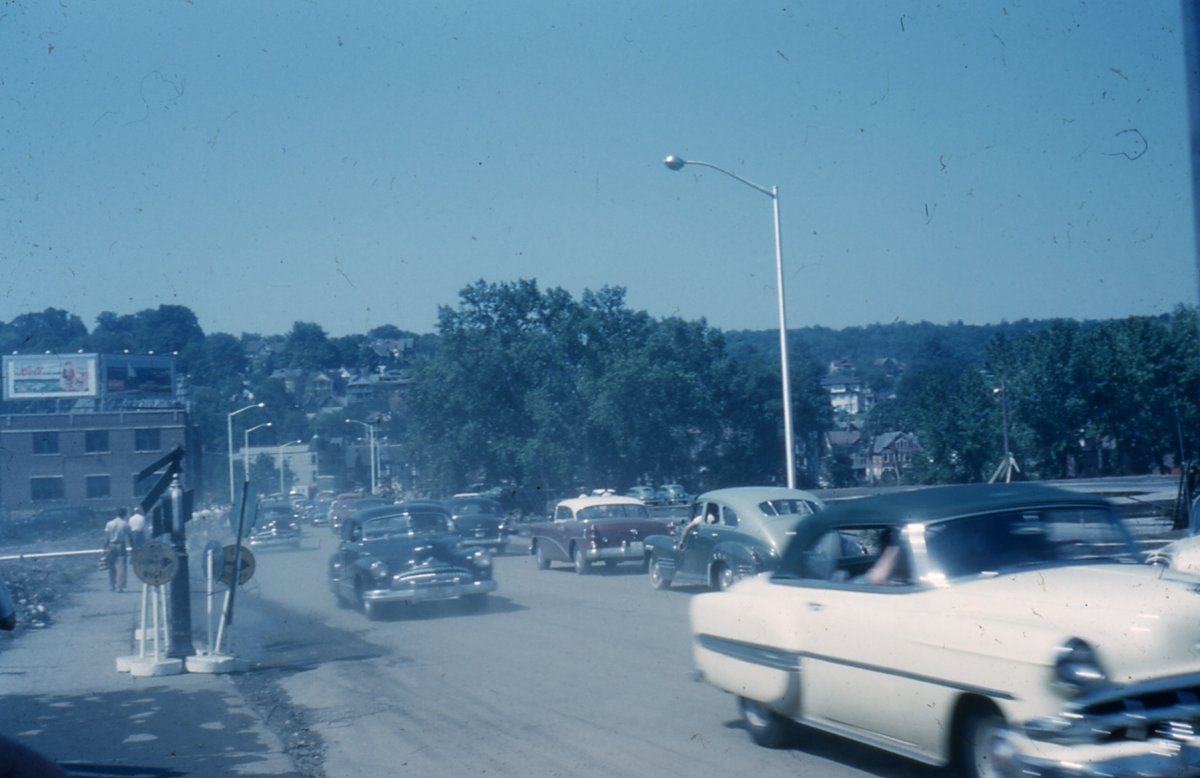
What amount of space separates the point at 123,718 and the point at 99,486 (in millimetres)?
46351

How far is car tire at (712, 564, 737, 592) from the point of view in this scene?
16.9 meters

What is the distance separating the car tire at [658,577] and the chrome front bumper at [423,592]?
374cm

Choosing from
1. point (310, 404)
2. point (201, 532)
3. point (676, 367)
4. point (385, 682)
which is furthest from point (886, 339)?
point (385, 682)

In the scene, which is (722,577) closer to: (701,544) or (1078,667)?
(701,544)

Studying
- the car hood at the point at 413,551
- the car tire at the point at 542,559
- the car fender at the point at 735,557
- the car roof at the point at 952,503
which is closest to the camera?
the car roof at the point at 952,503

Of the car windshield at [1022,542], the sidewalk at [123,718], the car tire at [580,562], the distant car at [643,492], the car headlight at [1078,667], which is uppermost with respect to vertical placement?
the car windshield at [1022,542]

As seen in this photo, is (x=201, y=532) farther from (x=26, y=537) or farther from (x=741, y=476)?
(x=741, y=476)

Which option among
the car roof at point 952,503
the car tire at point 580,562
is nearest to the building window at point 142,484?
the car tire at point 580,562

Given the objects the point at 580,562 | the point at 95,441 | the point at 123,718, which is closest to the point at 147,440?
the point at 95,441

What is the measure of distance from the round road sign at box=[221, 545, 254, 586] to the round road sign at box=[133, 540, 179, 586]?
95 centimetres

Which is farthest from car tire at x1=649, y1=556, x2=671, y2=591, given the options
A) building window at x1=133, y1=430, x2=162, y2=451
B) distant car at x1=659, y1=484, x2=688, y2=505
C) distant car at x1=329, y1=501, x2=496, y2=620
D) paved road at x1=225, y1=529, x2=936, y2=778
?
building window at x1=133, y1=430, x2=162, y2=451

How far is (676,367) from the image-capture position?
157 ft

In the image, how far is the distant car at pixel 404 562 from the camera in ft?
54.1

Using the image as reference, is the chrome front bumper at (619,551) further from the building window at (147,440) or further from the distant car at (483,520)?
the building window at (147,440)
